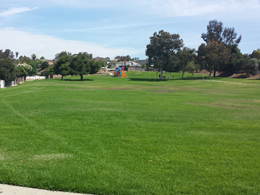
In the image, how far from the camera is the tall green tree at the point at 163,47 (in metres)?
85.2

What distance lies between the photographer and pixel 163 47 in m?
86.0

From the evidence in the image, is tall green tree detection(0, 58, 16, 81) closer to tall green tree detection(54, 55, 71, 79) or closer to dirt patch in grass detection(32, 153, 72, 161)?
tall green tree detection(54, 55, 71, 79)

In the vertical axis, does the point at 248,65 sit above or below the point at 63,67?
above

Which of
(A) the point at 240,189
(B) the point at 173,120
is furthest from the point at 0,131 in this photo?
(A) the point at 240,189

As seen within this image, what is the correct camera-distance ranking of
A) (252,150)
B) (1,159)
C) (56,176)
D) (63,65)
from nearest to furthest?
1. (56,176)
2. (1,159)
3. (252,150)
4. (63,65)

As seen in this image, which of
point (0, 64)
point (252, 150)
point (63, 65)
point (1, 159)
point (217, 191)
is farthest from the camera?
point (63, 65)

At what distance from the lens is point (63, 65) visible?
8062cm

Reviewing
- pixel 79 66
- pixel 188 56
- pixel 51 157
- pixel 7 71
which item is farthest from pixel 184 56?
pixel 51 157

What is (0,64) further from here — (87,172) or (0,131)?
(87,172)

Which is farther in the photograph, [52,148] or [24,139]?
[24,139]

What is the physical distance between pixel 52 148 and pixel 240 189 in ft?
16.9

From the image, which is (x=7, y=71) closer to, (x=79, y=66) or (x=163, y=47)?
(x=79, y=66)

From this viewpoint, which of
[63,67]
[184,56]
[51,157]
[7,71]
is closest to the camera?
[51,157]

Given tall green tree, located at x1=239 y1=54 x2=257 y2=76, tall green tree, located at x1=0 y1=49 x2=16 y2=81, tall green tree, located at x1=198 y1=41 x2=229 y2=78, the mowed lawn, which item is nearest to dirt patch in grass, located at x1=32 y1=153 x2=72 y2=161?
the mowed lawn
